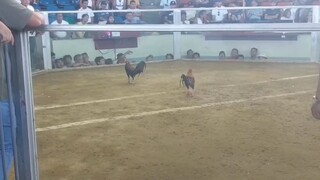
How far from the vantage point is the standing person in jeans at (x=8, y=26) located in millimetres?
1417

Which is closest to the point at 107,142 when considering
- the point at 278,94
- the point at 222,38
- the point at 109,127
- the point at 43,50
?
the point at 109,127

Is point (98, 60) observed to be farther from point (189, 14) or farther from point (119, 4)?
point (119, 4)

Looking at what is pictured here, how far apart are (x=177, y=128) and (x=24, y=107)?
104 inches

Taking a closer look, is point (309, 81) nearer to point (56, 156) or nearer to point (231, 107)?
point (231, 107)

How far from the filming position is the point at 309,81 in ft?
22.1

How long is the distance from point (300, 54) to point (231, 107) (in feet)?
14.5

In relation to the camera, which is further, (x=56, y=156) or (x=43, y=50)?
(x=43, y=50)

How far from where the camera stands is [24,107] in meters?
1.74

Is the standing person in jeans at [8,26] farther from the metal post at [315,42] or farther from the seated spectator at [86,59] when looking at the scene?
the metal post at [315,42]

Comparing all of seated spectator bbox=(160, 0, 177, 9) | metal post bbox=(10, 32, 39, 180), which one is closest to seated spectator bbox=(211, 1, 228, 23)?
seated spectator bbox=(160, 0, 177, 9)

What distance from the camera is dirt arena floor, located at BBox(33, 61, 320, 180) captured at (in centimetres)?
311

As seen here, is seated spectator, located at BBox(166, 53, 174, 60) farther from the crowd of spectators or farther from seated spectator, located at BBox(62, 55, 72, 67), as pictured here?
seated spectator, located at BBox(62, 55, 72, 67)

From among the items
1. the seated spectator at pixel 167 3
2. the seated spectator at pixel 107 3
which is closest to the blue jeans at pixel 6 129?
the seated spectator at pixel 107 3

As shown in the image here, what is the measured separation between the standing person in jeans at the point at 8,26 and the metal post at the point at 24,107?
50 mm
